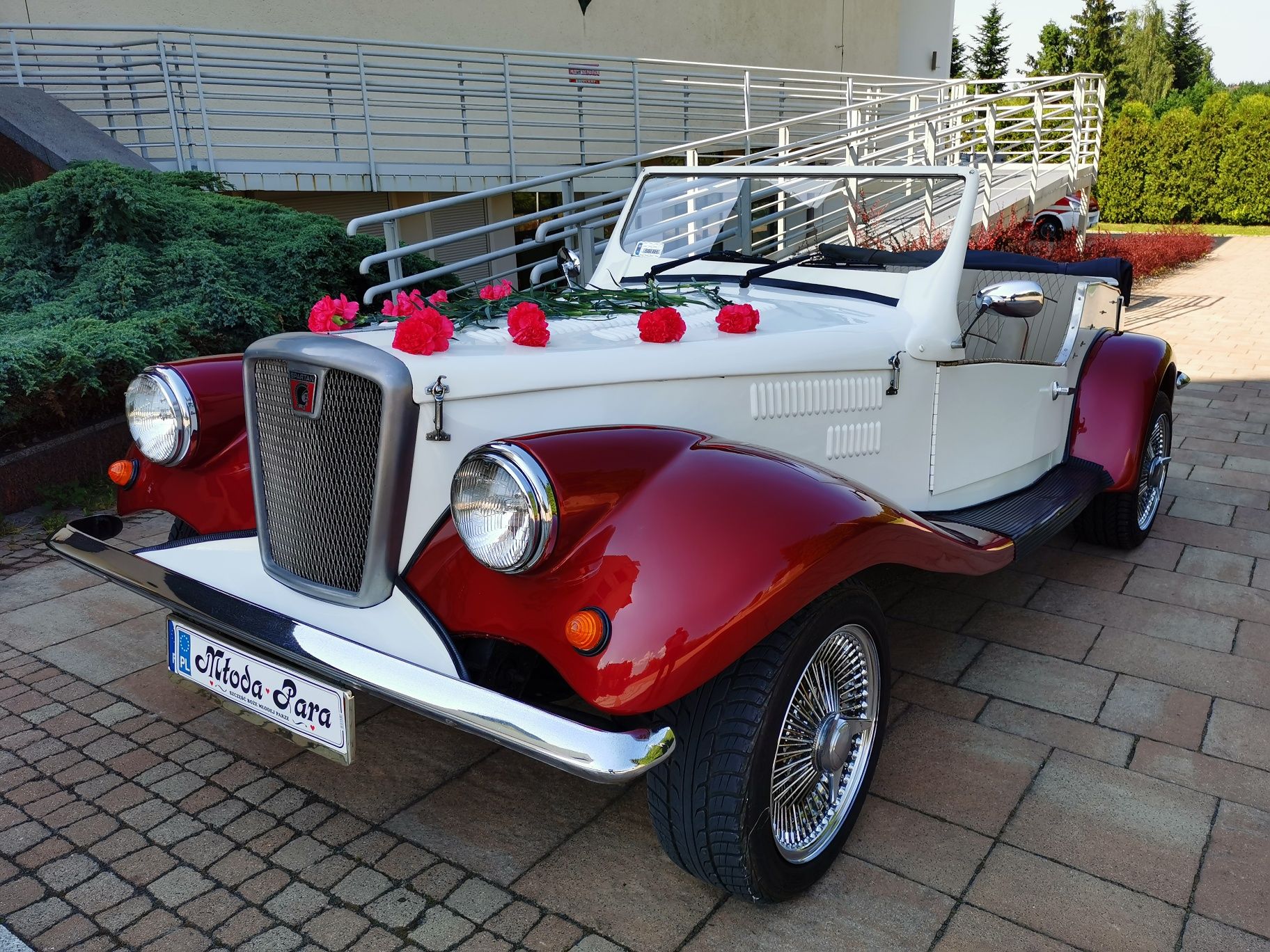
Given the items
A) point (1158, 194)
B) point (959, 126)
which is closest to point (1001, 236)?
point (959, 126)

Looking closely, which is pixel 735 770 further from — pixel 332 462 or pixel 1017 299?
pixel 1017 299

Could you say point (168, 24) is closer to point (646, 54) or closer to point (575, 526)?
point (646, 54)

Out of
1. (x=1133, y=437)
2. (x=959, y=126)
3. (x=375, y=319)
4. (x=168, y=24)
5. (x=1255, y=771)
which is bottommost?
(x=1255, y=771)

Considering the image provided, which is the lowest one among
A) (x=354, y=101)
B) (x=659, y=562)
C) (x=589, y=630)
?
(x=589, y=630)

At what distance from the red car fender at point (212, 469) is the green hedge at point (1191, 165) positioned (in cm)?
2381

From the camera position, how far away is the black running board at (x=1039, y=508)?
323 cm

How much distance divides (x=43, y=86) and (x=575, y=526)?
30.9 feet

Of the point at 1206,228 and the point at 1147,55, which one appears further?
the point at 1147,55

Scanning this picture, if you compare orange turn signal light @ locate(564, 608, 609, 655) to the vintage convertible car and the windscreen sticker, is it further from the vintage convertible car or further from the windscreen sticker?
the windscreen sticker

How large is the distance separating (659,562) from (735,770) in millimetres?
464

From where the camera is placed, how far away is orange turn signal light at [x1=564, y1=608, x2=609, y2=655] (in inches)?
76.4

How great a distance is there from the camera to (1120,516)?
4.30 metres

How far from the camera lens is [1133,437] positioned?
4.05 metres

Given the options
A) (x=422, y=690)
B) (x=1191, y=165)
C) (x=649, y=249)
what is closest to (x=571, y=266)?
(x=649, y=249)
